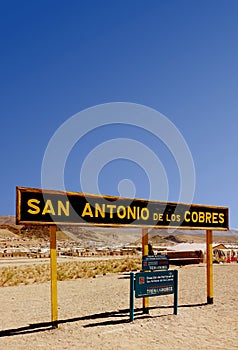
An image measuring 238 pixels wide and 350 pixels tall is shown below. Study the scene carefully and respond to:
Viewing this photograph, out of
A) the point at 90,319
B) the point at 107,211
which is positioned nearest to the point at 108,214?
the point at 107,211

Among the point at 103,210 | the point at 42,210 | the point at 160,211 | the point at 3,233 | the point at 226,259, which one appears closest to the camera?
the point at 42,210

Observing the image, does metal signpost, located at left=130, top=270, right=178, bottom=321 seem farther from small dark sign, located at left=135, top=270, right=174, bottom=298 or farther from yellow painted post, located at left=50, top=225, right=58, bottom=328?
yellow painted post, located at left=50, top=225, right=58, bottom=328

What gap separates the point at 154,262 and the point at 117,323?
2.17 meters

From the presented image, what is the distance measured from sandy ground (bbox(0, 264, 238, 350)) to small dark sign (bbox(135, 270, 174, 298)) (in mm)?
700

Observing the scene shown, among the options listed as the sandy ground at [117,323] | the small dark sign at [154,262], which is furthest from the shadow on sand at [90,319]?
the small dark sign at [154,262]

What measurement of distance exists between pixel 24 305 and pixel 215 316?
23.3 feet

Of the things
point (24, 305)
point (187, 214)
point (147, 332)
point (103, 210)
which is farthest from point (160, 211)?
point (24, 305)

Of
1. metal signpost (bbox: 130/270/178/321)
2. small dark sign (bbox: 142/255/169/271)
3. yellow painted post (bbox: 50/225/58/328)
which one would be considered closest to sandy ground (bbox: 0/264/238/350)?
yellow painted post (bbox: 50/225/58/328)

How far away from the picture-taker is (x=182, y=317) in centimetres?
1214

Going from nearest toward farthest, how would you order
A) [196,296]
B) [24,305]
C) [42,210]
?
[42,210] < [24,305] < [196,296]

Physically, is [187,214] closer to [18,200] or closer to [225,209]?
[225,209]

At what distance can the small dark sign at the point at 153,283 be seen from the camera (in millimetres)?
11948

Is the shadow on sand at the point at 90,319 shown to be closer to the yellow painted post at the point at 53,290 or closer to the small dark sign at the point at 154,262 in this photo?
the yellow painted post at the point at 53,290

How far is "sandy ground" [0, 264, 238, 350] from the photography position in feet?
31.4
